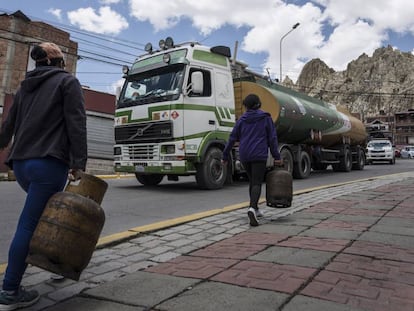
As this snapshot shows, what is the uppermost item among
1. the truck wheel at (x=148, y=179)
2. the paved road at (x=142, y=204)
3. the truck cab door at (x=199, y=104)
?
the truck cab door at (x=199, y=104)

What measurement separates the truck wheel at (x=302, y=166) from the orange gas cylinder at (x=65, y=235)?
11137 millimetres

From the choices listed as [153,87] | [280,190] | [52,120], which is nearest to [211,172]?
[153,87]

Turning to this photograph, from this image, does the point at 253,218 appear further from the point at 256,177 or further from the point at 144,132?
the point at 144,132

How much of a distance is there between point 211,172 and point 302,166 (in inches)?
201

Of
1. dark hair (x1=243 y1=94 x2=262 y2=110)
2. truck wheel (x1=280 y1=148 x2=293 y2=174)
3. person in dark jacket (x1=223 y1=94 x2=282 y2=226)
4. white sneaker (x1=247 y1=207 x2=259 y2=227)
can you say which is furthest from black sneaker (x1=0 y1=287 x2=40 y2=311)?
truck wheel (x1=280 y1=148 x2=293 y2=174)

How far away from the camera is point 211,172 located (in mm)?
9773

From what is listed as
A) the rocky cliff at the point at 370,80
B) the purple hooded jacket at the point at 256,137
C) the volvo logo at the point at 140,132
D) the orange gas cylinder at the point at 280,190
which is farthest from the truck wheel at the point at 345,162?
the rocky cliff at the point at 370,80

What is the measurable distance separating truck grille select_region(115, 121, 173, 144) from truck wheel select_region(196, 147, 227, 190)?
3.79 feet

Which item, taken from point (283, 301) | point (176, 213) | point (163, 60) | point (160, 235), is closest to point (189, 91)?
point (163, 60)

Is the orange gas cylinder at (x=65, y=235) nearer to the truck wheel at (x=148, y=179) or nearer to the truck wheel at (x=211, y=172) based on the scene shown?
the truck wheel at (x=211, y=172)

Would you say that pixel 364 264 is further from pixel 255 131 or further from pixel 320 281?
pixel 255 131

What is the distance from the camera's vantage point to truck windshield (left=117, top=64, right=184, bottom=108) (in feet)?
30.2

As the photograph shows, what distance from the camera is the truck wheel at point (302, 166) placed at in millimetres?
13289

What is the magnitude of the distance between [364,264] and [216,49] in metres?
7.66
